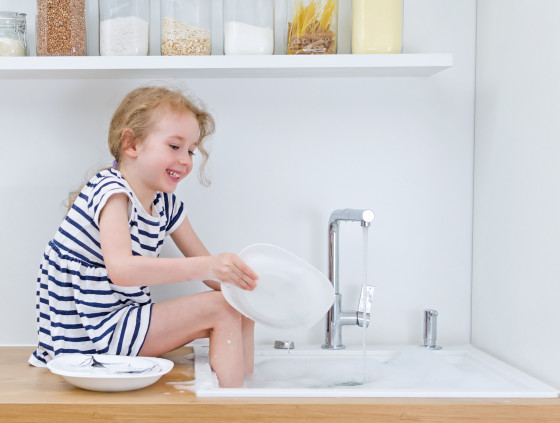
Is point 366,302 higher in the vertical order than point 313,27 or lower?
lower

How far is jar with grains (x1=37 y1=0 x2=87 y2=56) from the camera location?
4.30 feet

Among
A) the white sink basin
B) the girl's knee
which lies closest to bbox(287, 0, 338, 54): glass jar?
the girl's knee

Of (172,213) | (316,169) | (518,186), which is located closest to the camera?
(518,186)

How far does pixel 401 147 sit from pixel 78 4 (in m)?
0.73

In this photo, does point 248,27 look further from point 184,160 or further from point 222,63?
point 184,160

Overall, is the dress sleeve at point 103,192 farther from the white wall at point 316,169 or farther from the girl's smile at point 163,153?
the white wall at point 316,169

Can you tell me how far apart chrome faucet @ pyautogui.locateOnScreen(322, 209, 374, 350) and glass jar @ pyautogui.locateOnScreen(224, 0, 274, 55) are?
0.36 meters

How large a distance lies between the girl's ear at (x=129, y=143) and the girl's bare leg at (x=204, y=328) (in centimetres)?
29

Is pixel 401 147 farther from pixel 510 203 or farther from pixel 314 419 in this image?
pixel 314 419

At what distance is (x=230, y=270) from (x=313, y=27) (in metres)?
0.52

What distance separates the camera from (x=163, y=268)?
115 centimetres

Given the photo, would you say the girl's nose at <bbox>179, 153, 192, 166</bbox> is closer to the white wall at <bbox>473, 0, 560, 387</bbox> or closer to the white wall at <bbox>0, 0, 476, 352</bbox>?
the white wall at <bbox>0, 0, 476, 352</bbox>

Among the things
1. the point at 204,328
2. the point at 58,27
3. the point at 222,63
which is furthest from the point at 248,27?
the point at 204,328

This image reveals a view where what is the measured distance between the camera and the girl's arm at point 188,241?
1.40 metres
